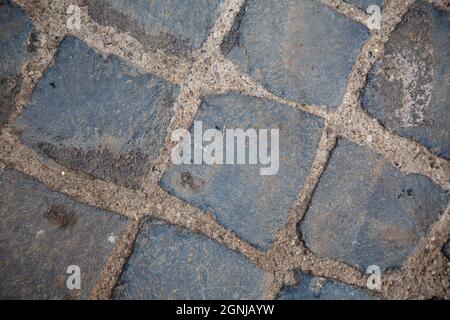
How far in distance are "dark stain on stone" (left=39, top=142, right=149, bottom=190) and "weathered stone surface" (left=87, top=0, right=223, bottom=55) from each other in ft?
1.15

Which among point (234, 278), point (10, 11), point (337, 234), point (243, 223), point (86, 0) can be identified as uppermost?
point (86, 0)

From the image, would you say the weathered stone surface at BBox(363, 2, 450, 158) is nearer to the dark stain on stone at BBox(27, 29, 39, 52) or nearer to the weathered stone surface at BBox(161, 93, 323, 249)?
the weathered stone surface at BBox(161, 93, 323, 249)

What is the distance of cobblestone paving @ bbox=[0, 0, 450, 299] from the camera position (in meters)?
1.26

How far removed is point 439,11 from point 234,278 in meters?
1.06

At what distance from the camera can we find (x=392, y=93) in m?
1.31

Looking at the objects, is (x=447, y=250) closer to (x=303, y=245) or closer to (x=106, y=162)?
(x=303, y=245)

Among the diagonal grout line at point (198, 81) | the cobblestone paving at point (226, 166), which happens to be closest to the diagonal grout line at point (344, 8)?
the cobblestone paving at point (226, 166)

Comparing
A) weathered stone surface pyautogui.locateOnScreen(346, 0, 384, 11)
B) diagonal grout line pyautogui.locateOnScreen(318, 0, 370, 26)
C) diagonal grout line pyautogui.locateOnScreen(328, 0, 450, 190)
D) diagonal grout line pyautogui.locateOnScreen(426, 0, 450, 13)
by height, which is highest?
diagonal grout line pyautogui.locateOnScreen(426, 0, 450, 13)

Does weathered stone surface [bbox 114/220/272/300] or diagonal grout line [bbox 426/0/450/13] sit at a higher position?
diagonal grout line [bbox 426/0/450/13]

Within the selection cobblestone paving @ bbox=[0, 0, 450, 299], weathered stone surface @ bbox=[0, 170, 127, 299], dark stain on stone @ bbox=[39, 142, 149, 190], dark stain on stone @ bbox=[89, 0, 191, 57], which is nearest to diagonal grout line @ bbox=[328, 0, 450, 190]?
cobblestone paving @ bbox=[0, 0, 450, 299]

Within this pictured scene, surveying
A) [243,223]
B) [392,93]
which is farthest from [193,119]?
[392,93]

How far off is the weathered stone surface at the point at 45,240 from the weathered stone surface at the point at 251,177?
27cm

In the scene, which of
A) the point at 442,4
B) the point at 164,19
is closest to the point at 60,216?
the point at 164,19

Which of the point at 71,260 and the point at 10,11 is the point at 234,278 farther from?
the point at 10,11
